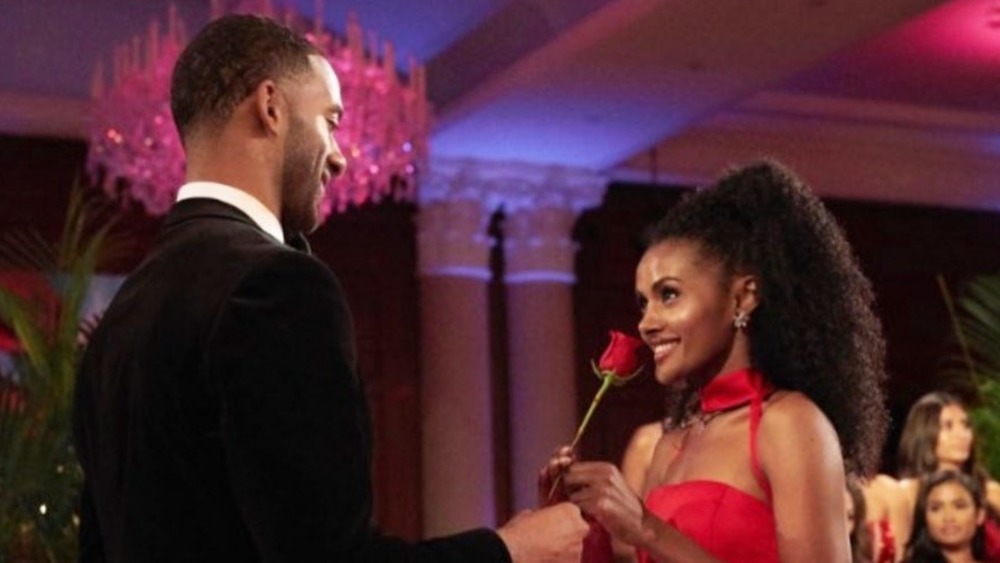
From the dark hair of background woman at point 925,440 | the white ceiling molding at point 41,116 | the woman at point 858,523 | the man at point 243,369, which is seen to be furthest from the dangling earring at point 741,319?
the white ceiling molding at point 41,116

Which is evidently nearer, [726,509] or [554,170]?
[726,509]

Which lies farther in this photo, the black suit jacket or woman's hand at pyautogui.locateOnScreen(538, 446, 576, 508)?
woman's hand at pyautogui.locateOnScreen(538, 446, 576, 508)

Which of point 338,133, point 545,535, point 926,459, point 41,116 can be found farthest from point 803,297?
point 41,116

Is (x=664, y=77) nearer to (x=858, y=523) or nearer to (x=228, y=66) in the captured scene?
(x=858, y=523)

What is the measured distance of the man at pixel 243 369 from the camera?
1.79 metres

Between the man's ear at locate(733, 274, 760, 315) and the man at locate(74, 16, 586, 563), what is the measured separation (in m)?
0.88

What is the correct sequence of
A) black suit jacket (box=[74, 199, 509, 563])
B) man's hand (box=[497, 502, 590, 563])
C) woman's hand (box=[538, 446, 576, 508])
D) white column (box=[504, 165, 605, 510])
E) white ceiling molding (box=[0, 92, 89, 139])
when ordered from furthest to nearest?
white column (box=[504, 165, 605, 510]) < white ceiling molding (box=[0, 92, 89, 139]) < woman's hand (box=[538, 446, 576, 508]) < man's hand (box=[497, 502, 590, 563]) < black suit jacket (box=[74, 199, 509, 563])

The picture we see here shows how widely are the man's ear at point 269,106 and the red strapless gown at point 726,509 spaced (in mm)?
1016

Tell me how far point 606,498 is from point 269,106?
82 cm

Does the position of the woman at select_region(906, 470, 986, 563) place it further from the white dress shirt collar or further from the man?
the white dress shirt collar

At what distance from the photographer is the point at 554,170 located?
988 centimetres

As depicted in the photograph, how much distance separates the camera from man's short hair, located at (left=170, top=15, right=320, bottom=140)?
6.56ft

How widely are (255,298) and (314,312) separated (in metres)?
0.06

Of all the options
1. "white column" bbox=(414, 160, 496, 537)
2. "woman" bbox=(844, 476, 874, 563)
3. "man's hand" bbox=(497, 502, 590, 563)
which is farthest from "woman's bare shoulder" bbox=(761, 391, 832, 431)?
"white column" bbox=(414, 160, 496, 537)
